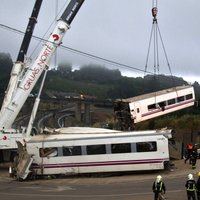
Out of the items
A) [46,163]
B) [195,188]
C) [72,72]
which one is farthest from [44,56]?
[72,72]

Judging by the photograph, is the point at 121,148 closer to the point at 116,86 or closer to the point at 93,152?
the point at 93,152

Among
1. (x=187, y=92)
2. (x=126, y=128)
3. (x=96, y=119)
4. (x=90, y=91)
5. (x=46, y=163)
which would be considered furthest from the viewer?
(x=90, y=91)

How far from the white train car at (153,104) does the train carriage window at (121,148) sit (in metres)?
6.41

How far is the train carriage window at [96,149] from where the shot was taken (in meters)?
25.6

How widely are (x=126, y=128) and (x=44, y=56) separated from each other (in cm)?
854

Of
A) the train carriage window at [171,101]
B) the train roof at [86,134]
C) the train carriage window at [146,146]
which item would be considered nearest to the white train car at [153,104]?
the train carriage window at [171,101]

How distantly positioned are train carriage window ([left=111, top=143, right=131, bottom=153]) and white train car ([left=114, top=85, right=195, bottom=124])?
21.0 feet

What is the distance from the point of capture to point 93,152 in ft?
84.6

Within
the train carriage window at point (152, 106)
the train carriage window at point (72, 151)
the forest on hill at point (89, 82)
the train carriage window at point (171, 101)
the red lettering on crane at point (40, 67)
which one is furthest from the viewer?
the forest on hill at point (89, 82)

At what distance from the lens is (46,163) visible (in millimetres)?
26578

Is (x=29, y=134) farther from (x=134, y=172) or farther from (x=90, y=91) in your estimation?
(x=90, y=91)

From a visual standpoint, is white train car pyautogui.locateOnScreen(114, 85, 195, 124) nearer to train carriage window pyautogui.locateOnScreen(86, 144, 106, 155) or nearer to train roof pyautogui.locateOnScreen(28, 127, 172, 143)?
train roof pyautogui.locateOnScreen(28, 127, 172, 143)

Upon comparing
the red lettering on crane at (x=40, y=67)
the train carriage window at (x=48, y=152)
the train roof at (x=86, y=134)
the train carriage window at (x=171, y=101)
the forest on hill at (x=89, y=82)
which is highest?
the forest on hill at (x=89, y=82)

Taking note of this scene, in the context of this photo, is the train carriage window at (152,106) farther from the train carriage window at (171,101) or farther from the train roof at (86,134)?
the train roof at (86,134)
